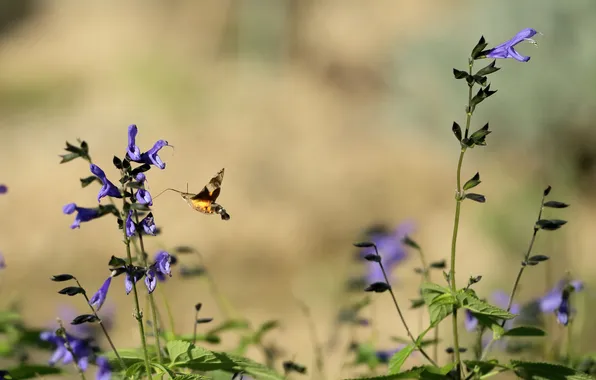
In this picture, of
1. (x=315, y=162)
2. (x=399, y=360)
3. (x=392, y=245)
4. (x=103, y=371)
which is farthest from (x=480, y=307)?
(x=315, y=162)

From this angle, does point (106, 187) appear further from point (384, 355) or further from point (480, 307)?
point (384, 355)

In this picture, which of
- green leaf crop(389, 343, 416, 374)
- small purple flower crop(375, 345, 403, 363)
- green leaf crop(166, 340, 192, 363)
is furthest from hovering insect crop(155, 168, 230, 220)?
small purple flower crop(375, 345, 403, 363)

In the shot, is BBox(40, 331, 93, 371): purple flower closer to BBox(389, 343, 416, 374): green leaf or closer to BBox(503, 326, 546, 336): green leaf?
BBox(389, 343, 416, 374): green leaf

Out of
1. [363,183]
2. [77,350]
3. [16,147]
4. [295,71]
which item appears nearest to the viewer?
[77,350]

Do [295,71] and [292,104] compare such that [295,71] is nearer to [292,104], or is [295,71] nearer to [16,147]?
[292,104]

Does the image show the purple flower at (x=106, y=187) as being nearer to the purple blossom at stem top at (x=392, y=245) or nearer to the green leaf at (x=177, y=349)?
the green leaf at (x=177, y=349)

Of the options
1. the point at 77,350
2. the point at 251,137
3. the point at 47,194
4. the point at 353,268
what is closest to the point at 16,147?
the point at 47,194
